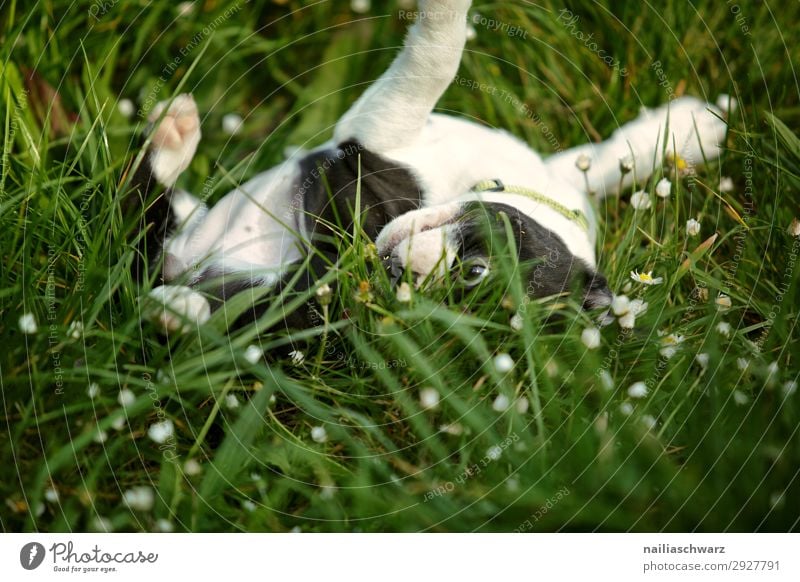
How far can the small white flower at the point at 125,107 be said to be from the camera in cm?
164

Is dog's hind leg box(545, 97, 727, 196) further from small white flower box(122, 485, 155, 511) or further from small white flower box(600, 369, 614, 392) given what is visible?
small white flower box(122, 485, 155, 511)

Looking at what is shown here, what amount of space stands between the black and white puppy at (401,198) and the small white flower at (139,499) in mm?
290

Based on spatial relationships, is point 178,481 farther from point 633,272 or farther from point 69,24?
point 69,24

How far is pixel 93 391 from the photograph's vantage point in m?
1.09

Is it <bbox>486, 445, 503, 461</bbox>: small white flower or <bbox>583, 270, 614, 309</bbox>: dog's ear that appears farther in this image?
<bbox>583, 270, 614, 309</bbox>: dog's ear

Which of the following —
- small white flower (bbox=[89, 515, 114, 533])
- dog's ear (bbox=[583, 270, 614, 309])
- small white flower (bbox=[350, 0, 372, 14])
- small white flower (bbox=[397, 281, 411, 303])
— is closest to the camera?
small white flower (bbox=[89, 515, 114, 533])

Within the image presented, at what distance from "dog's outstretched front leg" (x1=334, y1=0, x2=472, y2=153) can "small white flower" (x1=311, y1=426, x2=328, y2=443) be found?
55 cm

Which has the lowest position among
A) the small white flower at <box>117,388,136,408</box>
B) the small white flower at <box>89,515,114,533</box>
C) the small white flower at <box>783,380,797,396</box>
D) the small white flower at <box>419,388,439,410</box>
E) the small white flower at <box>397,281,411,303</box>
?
the small white flower at <box>89,515,114,533</box>

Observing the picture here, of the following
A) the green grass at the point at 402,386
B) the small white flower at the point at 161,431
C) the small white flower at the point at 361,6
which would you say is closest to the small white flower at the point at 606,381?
the green grass at the point at 402,386

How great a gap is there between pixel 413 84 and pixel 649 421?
2.35ft

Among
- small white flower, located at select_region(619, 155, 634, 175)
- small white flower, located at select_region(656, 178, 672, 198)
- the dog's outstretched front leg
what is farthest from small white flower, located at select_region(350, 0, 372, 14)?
small white flower, located at select_region(656, 178, 672, 198)

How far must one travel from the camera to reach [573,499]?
1048 mm

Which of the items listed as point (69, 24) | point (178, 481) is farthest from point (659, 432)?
point (69, 24)

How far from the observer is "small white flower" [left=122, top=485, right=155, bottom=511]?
106 cm
